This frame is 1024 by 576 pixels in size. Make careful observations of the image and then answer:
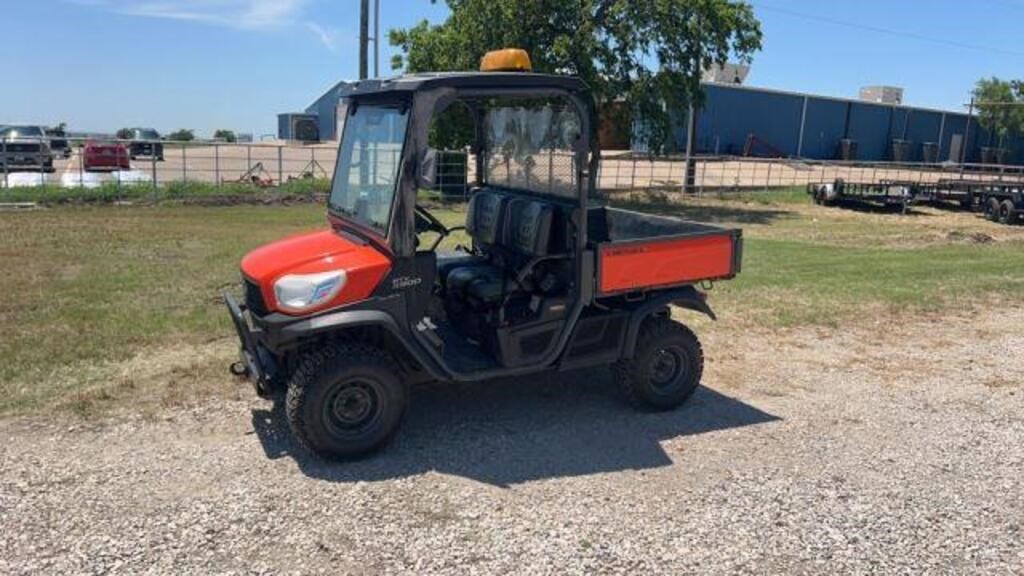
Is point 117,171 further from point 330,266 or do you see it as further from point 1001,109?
point 1001,109

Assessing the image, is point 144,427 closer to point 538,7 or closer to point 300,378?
point 300,378

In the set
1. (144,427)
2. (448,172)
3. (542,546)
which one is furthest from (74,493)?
(448,172)

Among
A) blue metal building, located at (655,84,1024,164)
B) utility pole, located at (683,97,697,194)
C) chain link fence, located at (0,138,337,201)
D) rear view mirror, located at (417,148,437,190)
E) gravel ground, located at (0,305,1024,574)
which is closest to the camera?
gravel ground, located at (0,305,1024,574)

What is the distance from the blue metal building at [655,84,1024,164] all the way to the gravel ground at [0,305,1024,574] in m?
42.2

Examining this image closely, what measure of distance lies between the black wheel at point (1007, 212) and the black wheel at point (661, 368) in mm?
A: 19878

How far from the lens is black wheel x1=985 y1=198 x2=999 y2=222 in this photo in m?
22.6

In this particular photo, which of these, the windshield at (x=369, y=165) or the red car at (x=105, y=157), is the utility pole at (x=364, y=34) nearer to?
the red car at (x=105, y=157)

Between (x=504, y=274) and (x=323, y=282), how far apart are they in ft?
4.38

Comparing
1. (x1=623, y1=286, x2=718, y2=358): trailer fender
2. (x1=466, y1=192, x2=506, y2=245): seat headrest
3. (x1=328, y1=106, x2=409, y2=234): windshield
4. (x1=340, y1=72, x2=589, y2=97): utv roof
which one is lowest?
(x1=623, y1=286, x2=718, y2=358): trailer fender

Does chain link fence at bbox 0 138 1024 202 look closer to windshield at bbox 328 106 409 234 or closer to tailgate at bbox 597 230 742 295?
tailgate at bbox 597 230 742 295

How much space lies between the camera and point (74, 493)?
4.38m

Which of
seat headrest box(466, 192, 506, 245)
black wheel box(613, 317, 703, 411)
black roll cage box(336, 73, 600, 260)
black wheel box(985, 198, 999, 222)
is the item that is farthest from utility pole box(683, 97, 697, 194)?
black roll cage box(336, 73, 600, 260)

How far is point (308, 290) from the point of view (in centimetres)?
468

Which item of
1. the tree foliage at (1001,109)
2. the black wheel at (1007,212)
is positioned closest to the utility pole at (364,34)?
the black wheel at (1007,212)
